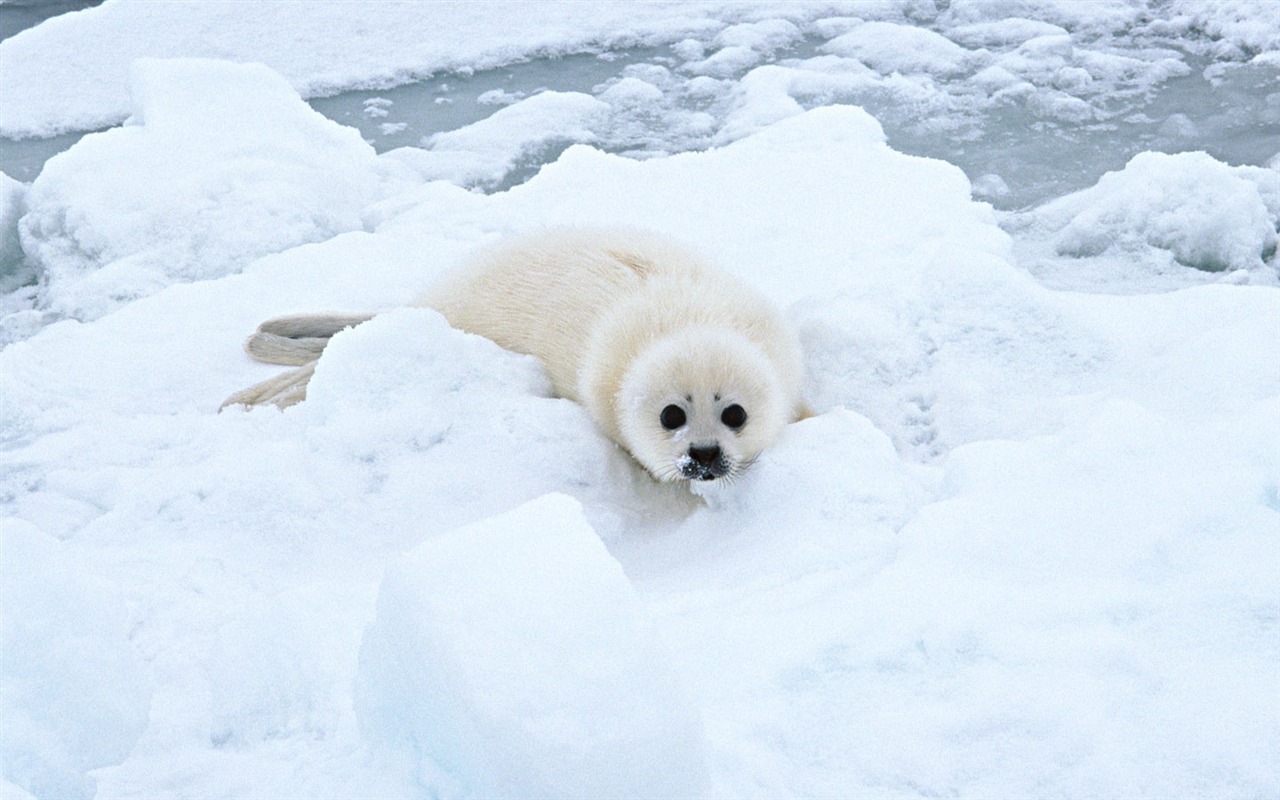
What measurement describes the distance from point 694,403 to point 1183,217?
2602 mm

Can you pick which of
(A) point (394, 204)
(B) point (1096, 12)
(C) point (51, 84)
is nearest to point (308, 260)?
(A) point (394, 204)

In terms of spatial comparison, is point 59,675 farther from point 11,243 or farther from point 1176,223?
point 11,243

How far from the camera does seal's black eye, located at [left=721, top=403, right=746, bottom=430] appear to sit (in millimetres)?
2900

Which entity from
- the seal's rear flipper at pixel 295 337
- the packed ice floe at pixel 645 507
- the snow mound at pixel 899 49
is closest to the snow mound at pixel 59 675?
the packed ice floe at pixel 645 507

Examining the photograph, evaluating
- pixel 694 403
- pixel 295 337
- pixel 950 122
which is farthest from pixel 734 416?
pixel 950 122

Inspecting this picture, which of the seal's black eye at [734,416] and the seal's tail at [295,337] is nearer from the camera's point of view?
the seal's black eye at [734,416]

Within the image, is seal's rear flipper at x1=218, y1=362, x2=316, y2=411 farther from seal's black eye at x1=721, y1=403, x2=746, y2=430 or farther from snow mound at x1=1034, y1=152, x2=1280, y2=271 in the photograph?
snow mound at x1=1034, y1=152, x2=1280, y2=271

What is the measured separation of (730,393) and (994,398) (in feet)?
2.44

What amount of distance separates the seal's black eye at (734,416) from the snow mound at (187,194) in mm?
2734

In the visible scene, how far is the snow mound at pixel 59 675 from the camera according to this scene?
1.35 meters

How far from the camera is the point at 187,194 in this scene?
5.02 m

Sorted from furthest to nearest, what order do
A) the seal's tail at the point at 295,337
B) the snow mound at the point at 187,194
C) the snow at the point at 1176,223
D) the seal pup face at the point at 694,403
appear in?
1. the snow mound at the point at 187,194
2. the snow at the point at 1176,223
3. the seal's tail at the point at 295,337
4. the seal pup face at the point at 694,403

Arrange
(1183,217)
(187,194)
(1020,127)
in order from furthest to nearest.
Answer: (1020,127), (187,194), (1183,217)

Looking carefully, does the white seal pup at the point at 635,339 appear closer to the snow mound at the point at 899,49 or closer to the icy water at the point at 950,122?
the icy water at the point at 950,122
